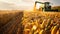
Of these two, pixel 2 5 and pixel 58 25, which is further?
pixel 2 5

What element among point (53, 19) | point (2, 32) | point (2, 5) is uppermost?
point (2, 5)

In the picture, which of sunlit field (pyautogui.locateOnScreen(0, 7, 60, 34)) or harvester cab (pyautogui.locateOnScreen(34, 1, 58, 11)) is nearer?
Answer: sunlit field (pyautogui.locateOnScreen(0, 7, 60, 34))

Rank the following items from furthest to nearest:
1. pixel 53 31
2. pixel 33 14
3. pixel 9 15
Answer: pixel 9 15
pixel 33 14
pixel 53 31

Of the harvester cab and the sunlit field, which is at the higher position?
the harvester cab

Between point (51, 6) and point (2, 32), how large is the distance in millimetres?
690

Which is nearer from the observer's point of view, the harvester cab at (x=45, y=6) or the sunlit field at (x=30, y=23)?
the sunlit field at (x=30, y=23)

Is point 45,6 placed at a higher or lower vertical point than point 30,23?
higher

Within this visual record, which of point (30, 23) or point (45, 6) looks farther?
point (45, 6)

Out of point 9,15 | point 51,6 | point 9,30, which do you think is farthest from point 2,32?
point 51,6

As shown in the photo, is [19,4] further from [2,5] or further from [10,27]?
[10,27]

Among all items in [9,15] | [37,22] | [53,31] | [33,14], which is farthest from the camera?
[9,15]

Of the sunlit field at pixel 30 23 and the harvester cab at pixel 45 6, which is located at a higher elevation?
the harvester cab at pixel 45 6

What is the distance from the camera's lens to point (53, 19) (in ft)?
5.65

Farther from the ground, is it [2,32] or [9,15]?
[9,15]
